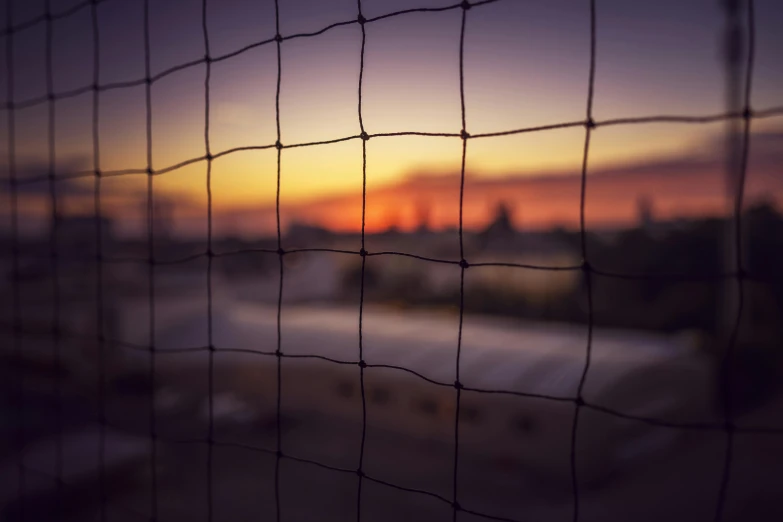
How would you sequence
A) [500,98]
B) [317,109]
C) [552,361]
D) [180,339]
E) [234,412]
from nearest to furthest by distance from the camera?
[317,109] < [500,98] < [552,361] < [234,412] < [180,339]

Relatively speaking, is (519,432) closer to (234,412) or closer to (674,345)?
(674,345)

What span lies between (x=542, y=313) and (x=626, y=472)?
11.5 feet

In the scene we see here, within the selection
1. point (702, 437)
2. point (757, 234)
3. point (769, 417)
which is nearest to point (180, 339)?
point (702, 437)

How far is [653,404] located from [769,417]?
2380mm

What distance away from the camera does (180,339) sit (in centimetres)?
582

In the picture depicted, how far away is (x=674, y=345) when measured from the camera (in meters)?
4.71

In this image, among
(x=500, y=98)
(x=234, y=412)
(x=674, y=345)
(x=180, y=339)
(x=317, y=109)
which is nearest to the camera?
(x=317, y=109)

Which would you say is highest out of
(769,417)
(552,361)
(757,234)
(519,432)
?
(757,234)

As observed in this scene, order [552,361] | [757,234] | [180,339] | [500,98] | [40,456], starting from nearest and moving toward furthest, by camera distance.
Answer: [500,98] < [40,456] < [552,361] < [180,339] < [757,234]

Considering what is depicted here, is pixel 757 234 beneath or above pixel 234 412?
above

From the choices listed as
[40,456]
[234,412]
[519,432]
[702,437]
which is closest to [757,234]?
[702,437]

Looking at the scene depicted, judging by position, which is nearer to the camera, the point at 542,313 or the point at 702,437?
the point at 702,437

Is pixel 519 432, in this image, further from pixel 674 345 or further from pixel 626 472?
pixel 674 345

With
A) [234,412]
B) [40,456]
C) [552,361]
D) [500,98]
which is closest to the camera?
[500,98]
